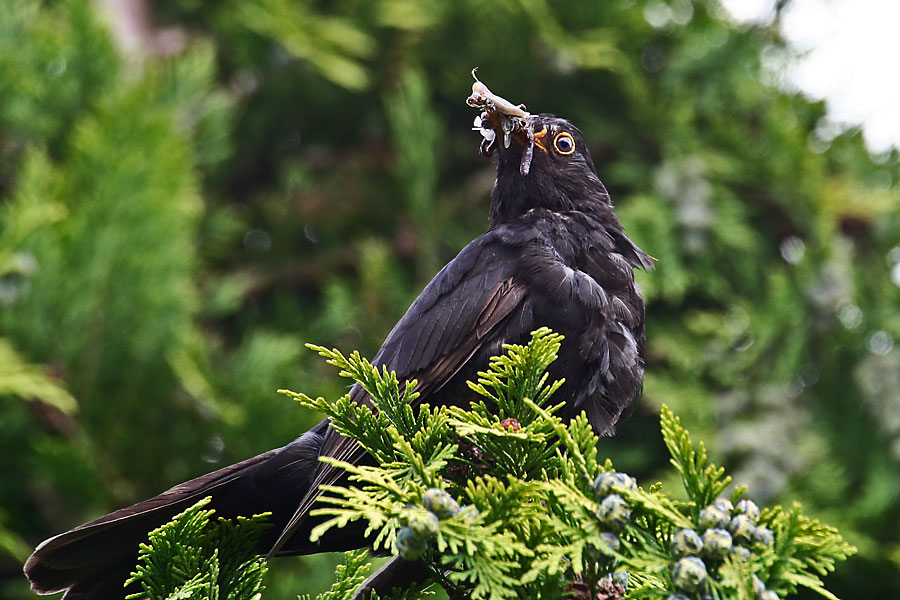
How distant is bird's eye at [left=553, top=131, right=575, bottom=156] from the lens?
7.97 feet

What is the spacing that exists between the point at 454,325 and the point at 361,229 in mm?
2683

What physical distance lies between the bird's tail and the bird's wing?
0.18 metres

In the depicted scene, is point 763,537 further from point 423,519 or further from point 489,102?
point 489,102

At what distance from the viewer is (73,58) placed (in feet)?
12.3

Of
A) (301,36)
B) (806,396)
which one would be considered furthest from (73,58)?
(806,396)

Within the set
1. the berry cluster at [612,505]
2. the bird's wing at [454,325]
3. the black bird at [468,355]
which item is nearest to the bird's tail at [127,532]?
the black bird at [468,355]

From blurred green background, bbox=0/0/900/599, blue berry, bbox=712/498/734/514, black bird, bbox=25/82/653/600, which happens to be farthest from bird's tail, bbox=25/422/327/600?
blurred green background, bbox=0/0/900/599

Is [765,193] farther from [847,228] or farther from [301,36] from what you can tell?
[301,36]

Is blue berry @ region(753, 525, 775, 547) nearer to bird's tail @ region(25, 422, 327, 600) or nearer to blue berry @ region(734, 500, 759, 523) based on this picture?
blue berry @ region(734, 500, 759, 523)

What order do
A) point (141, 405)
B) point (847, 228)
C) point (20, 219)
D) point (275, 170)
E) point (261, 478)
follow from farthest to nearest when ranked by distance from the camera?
point (275, 170)
point (847, 228)
point (141, 405)
point (20, 219)
point (261, 478)

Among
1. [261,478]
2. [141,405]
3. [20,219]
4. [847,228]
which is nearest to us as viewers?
[261,478]

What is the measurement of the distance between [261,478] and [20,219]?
5.28 ft

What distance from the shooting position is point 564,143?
2439 millimetres

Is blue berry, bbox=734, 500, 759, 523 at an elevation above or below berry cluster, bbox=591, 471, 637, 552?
above
